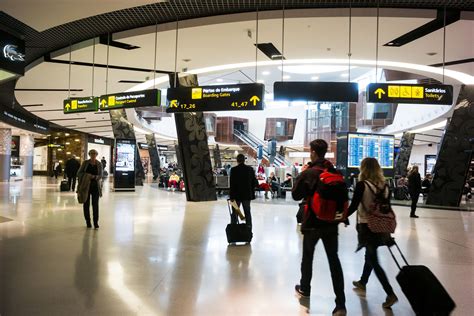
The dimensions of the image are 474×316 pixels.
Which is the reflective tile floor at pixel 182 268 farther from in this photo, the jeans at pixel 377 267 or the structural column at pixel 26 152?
the structural column at pixel 26 152

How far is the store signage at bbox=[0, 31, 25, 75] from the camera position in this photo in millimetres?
6879

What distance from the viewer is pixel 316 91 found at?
27.0 ft

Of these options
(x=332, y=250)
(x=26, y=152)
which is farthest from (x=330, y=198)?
(x=26, y=152)

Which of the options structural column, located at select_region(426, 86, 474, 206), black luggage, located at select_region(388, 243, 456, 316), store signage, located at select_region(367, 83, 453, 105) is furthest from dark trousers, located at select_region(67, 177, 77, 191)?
black luggage, located at select_region(388, 243, 456, 316)

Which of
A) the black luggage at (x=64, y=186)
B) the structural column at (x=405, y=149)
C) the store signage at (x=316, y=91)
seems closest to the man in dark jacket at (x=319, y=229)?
the store signage at (x=316, y=91)

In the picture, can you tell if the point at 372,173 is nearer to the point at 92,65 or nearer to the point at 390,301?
the point at 390,301

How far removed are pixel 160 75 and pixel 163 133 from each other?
22578 mm

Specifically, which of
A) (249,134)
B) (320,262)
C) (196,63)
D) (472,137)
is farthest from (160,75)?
(249,134)

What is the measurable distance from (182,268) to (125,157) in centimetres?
1452

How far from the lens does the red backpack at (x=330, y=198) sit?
11.7ft

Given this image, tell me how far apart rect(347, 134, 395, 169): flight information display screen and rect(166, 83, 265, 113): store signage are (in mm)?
8033

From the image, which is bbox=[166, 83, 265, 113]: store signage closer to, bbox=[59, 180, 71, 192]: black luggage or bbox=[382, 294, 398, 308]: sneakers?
bbox=[382, 294, 398, 308]: sneakers

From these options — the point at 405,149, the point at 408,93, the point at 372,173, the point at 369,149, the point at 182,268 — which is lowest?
the point at 182,268

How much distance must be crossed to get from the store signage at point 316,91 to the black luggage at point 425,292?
5.28 meters
